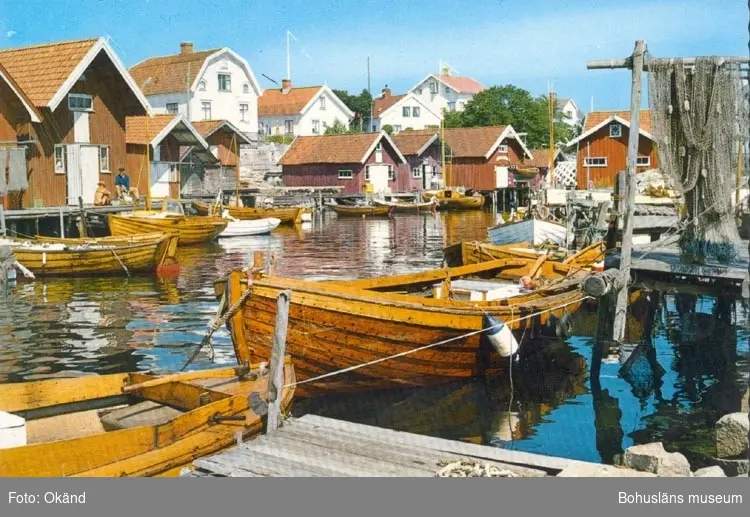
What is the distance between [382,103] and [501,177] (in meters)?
26.6

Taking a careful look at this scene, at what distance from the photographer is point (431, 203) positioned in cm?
5625

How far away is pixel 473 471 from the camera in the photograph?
733cm

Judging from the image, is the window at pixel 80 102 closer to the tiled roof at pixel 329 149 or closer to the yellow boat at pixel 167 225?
the yellow boat at pixel 167 225

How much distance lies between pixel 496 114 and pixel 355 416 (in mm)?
63139

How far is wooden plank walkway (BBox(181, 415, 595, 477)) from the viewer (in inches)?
294

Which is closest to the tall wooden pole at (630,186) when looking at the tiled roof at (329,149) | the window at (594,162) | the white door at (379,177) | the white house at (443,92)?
the window at (594,162)

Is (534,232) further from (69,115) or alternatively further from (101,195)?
(69,115)

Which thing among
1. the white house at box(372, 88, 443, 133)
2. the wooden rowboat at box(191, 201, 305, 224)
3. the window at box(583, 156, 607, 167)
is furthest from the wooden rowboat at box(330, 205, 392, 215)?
the white house at box(372, 88, 443, 133)

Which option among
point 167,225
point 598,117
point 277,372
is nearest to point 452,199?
point 598,117

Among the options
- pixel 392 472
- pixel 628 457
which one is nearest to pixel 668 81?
pixel 628 457

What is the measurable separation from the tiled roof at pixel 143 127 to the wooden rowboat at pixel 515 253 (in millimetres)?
20177

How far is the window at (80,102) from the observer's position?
3148cm

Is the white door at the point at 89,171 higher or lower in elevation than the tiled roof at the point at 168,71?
lower

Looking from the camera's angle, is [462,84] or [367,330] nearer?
[367,330]
